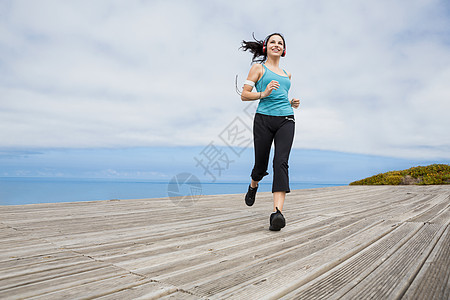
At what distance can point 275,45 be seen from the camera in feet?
8.36

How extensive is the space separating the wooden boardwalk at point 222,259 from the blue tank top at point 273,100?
3.02 feet

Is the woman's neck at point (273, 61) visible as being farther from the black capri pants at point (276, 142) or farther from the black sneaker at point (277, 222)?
the black sneaker at point (277, 222)

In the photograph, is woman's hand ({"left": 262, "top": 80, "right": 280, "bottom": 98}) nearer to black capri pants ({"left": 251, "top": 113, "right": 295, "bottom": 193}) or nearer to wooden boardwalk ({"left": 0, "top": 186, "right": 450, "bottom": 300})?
black capri pants ({"left": 251, "top": 113, "right": 295, "bottom": 193})

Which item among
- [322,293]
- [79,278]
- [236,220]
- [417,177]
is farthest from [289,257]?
[417,177]

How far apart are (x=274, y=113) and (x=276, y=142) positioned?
242mm

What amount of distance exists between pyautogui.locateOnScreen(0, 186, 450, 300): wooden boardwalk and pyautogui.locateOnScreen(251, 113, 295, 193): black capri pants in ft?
1.26

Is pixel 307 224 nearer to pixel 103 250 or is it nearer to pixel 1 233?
pixel 103 250

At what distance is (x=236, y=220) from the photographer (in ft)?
8.05

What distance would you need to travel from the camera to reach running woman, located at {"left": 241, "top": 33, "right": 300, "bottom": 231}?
89.4 inches

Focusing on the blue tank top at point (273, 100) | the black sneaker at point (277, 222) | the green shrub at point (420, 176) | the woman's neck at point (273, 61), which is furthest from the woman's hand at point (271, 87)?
the green shrub at point (420, 176)

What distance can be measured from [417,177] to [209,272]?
36.3ft

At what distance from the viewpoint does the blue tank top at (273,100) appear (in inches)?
95.6

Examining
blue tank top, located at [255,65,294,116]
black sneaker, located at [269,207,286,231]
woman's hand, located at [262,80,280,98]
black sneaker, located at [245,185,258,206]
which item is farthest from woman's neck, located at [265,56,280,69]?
black sneaker, located at [269,207,286,231]

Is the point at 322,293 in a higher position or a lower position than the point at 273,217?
lower
